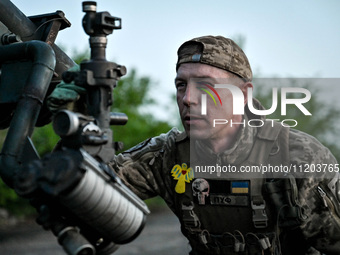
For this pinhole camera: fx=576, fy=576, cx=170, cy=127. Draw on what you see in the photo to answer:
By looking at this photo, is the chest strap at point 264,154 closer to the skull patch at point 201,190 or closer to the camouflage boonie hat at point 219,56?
the skull patch at point 201,190

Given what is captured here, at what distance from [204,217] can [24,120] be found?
5.59ft

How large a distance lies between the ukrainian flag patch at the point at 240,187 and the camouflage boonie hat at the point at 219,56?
35.1 inches

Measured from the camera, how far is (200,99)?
4.54m

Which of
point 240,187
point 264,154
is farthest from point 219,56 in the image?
point 240,187

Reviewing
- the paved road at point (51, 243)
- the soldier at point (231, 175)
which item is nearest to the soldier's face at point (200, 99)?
the soldier at point (231, 175)

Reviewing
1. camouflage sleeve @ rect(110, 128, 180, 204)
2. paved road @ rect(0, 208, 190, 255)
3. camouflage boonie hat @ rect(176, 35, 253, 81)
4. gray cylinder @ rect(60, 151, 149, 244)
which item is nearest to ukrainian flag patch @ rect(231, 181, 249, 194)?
camouflage sleeve @ rect(110, 128, 180, 204)

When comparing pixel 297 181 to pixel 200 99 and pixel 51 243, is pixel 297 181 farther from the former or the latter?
pixel 51 243

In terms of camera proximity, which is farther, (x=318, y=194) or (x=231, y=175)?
(x=231, y=175)

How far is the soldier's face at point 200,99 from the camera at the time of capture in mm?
4523

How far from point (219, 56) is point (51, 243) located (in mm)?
12478

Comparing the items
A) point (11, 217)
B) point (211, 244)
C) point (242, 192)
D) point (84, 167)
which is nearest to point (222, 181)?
point (242, 192)

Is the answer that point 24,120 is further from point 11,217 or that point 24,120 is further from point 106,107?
point 11,217

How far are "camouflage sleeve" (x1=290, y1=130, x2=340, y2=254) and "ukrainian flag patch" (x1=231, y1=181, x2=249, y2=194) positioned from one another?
1.30ft

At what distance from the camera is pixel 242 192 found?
14.8 feet
